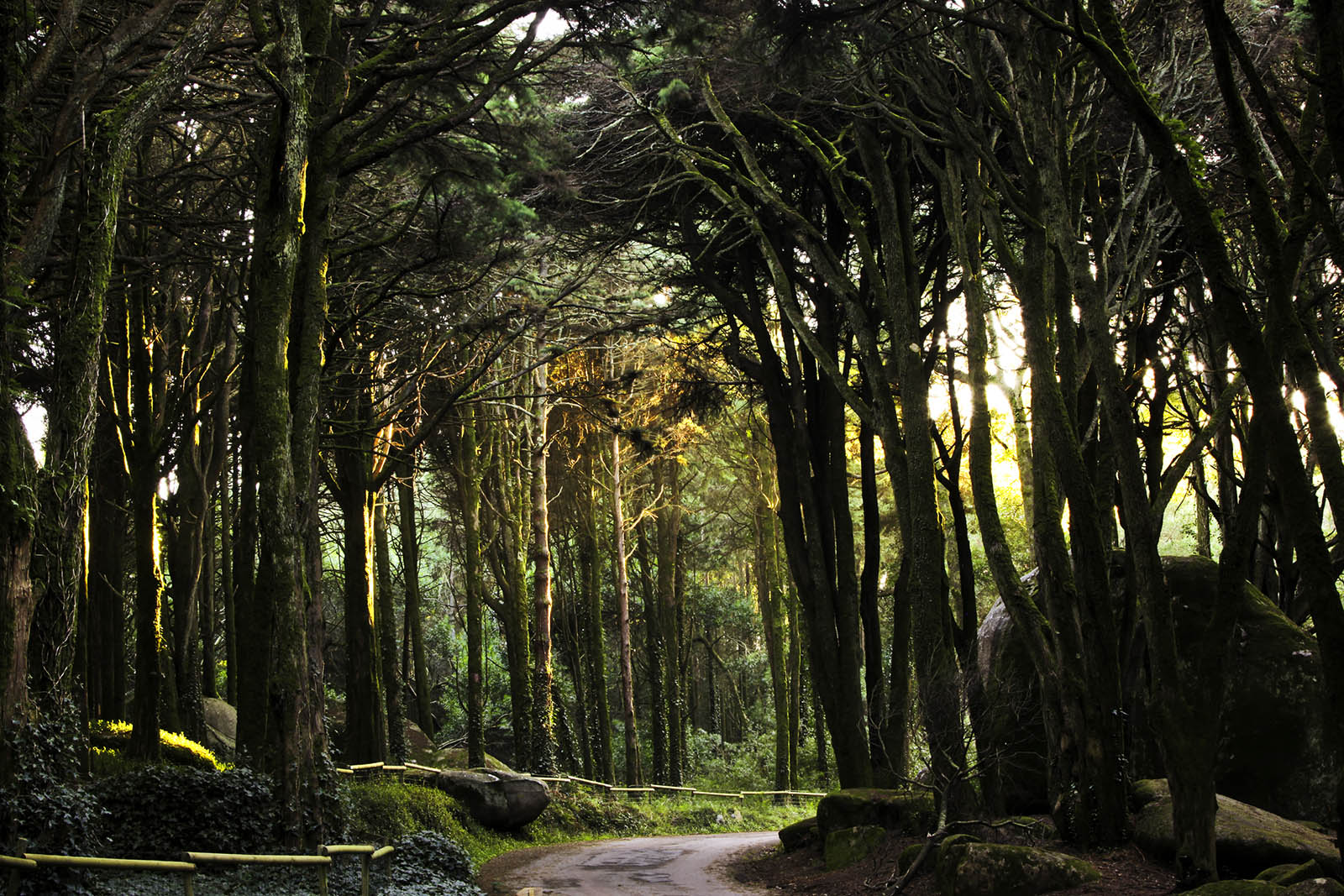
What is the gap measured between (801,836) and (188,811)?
8.01 m

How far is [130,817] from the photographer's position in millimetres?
→ 8375

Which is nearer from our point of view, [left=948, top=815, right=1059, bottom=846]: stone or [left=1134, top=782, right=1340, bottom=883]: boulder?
[left=1134, top=782, right=1340, bottom=883]: boulder

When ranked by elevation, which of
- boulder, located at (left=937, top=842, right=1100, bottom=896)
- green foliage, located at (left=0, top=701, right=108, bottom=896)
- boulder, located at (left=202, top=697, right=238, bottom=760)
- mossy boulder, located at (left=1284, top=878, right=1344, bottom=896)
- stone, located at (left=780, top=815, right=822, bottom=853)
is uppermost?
green foliage, located at (left=0, top=701, right=108, bottom=896)

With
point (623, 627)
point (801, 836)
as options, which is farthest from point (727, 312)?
point (623, 627)

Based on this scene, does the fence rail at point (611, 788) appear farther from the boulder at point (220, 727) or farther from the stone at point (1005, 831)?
the stone at point (1005, 831)

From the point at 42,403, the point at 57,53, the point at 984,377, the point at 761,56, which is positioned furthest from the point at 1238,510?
the point at 42,403

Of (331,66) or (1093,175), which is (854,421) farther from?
(331,66)

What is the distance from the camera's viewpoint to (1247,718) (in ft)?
36.3

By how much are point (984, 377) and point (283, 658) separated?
23.4ft

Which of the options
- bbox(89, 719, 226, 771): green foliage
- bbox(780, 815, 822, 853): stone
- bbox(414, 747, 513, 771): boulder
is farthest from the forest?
bbox(414, 747, 513, 771): boulder

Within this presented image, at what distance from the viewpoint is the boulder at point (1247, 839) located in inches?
313

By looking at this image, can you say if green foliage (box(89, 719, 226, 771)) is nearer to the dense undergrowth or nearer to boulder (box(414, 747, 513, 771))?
the dense undergrowth

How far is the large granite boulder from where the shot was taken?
10750 mm

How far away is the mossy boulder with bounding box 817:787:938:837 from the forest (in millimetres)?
464
